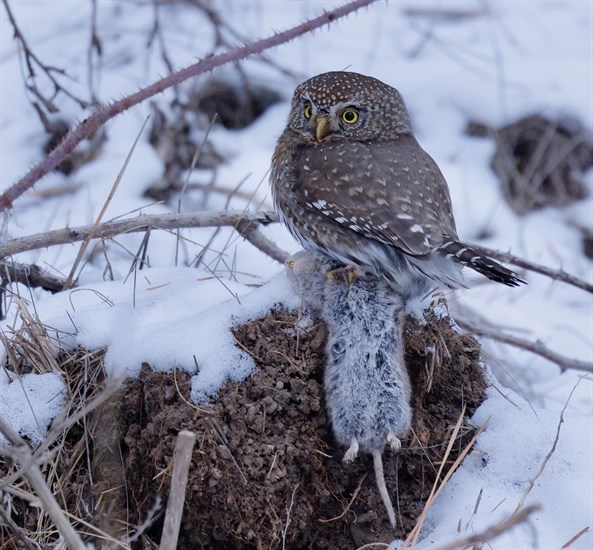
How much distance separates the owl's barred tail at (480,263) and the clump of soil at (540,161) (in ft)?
9.58

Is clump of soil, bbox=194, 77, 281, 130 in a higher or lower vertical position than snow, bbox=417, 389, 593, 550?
higher

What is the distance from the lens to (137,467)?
3.06 metres

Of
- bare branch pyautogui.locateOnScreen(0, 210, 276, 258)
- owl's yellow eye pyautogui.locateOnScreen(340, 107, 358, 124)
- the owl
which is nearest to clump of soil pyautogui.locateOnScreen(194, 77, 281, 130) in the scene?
the owl

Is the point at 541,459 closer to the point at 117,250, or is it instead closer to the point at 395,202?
the point at 395,202

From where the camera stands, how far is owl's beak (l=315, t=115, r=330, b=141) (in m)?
3.90

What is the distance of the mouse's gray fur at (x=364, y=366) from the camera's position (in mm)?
3061

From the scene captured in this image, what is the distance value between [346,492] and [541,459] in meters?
0.65

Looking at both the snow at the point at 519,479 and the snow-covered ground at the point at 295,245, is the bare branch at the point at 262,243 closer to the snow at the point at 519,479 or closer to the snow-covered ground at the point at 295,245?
the snow-covered ground at the point at 295,245

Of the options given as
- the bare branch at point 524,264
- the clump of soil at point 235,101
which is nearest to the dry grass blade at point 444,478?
the bare branch at point 524,264

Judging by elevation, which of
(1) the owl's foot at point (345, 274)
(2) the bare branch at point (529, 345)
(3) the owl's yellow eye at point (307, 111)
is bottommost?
(2) the bare branch at point (529, 345)

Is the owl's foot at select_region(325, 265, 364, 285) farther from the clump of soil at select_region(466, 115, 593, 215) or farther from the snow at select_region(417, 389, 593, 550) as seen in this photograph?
the clump of soil at select_region(466, 115, 593, 215)

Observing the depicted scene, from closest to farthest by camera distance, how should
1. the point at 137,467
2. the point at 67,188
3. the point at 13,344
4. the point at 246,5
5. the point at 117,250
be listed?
the point at 137,467
the point at 13,344
the point at 117,250
the point at 67,188
the point at 246,5

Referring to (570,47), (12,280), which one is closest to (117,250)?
(12,280)

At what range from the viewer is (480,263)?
3049mm
